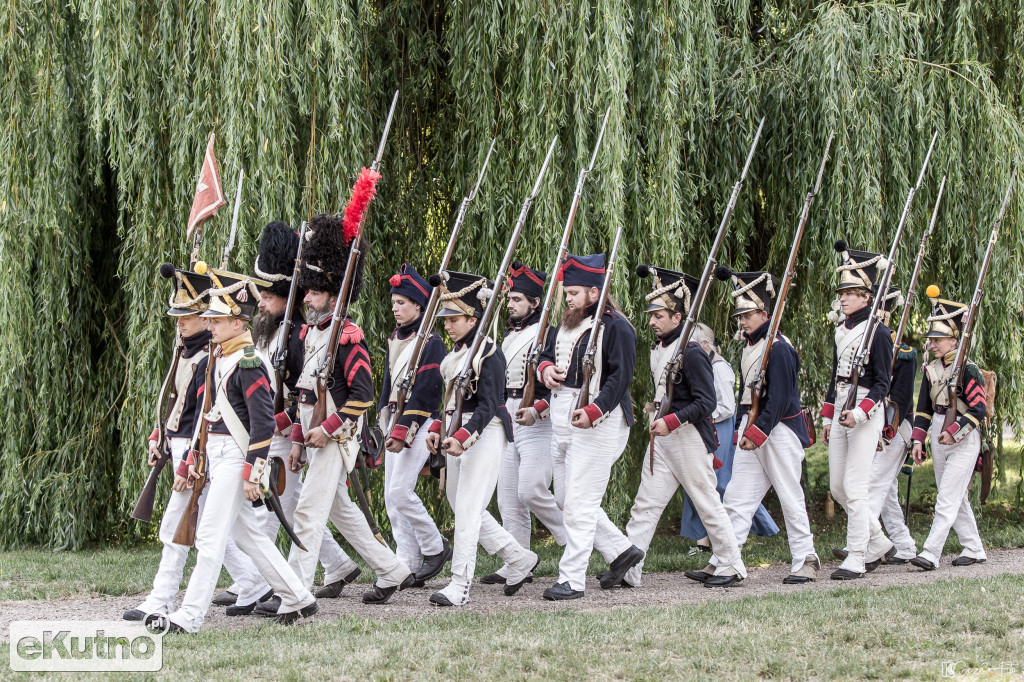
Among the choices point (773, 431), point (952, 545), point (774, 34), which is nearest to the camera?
point (773, 431)

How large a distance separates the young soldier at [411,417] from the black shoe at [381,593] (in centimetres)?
45

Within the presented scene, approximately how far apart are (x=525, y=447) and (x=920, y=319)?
168 inches

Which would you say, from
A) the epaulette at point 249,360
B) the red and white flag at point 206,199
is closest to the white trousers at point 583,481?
the epaulette at point 249,360

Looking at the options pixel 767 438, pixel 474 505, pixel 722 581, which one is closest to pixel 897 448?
pixel 767 438

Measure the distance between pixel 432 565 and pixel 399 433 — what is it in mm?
1141

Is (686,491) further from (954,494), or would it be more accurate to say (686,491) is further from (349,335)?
(349,335)

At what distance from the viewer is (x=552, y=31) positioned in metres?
8.35

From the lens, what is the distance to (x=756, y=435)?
743cm

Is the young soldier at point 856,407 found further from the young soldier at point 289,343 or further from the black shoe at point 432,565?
the young soldier at point 289,343

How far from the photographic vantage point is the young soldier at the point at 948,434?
813cm

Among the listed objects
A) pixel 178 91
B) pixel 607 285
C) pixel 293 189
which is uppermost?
pixel 178 91

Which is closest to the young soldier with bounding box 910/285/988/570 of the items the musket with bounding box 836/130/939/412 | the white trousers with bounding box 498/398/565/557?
the musket with bounding box 836/130/939/412

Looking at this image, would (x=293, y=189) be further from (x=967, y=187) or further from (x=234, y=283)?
(x=967, y=187)

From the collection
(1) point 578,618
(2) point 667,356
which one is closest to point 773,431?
(2) point 667,356
